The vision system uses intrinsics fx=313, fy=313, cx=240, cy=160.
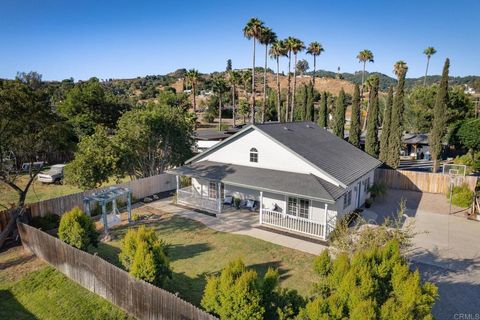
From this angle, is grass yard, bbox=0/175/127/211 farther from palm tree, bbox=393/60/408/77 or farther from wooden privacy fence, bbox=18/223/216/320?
palm tree, bbox=393/60/408/77

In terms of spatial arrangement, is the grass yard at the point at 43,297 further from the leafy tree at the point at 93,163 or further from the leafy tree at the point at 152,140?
the leafy tree at the point at 152,140

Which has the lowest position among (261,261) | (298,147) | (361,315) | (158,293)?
(261,261)

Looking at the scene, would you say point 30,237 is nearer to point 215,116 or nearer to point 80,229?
point 80,229

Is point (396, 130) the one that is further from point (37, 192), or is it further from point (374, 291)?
point (37, 192)

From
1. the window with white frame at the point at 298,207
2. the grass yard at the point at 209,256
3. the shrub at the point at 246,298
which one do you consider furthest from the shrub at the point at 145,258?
the window with white frame at the point at 298,207

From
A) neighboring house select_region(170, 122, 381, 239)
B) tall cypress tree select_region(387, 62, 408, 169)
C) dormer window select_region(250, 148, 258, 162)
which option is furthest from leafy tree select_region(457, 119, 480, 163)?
dormer window select_region(250, 148, 258, 162)

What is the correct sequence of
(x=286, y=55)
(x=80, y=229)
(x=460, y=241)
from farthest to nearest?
(x=286, y=55), (x=460, y=241), (x=80, y=229)

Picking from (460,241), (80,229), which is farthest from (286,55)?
(80,229)

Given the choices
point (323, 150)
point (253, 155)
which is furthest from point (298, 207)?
point (323, 150)
